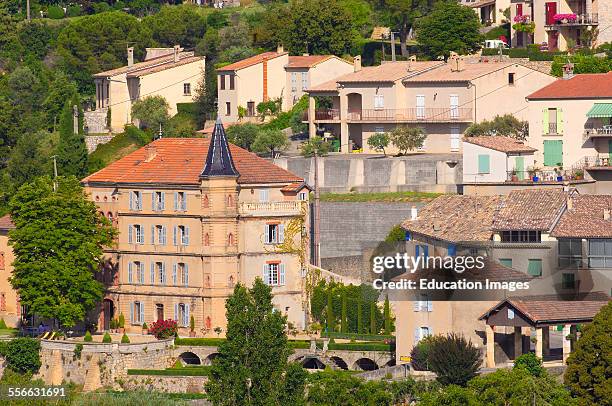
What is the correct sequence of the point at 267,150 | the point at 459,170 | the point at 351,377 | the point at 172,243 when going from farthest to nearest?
the point at 267,150
the point at 459,170
the point at 172,243
the point at 351,377

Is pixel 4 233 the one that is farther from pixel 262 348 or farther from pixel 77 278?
pixel 262 348

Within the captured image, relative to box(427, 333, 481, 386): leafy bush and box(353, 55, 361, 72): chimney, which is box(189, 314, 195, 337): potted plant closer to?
box(427, 333, 481, 386): leafy bush

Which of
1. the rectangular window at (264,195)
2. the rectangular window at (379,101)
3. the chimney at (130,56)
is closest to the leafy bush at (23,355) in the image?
the rectangular window at (264,195)

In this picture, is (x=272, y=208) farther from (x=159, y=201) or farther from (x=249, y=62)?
(x=249, y=62)

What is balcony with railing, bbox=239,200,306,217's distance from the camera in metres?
112

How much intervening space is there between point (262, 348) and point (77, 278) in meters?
16.2

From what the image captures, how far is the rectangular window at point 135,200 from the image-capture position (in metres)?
114

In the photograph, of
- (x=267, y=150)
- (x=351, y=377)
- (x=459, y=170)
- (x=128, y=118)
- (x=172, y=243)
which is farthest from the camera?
(x=128, y=118)

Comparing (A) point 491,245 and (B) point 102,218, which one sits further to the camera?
(B) point 102,218

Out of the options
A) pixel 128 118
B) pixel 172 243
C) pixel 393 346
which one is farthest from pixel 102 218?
pixel 128 118

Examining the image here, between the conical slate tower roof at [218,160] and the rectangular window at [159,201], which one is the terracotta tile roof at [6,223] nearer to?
the rectangular window at [159,201]

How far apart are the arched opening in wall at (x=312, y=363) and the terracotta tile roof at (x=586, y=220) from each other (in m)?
12.7

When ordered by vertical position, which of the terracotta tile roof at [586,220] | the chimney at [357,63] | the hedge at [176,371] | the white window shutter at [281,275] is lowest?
the hedge at [176,371]

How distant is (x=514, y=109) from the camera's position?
128125 mm
